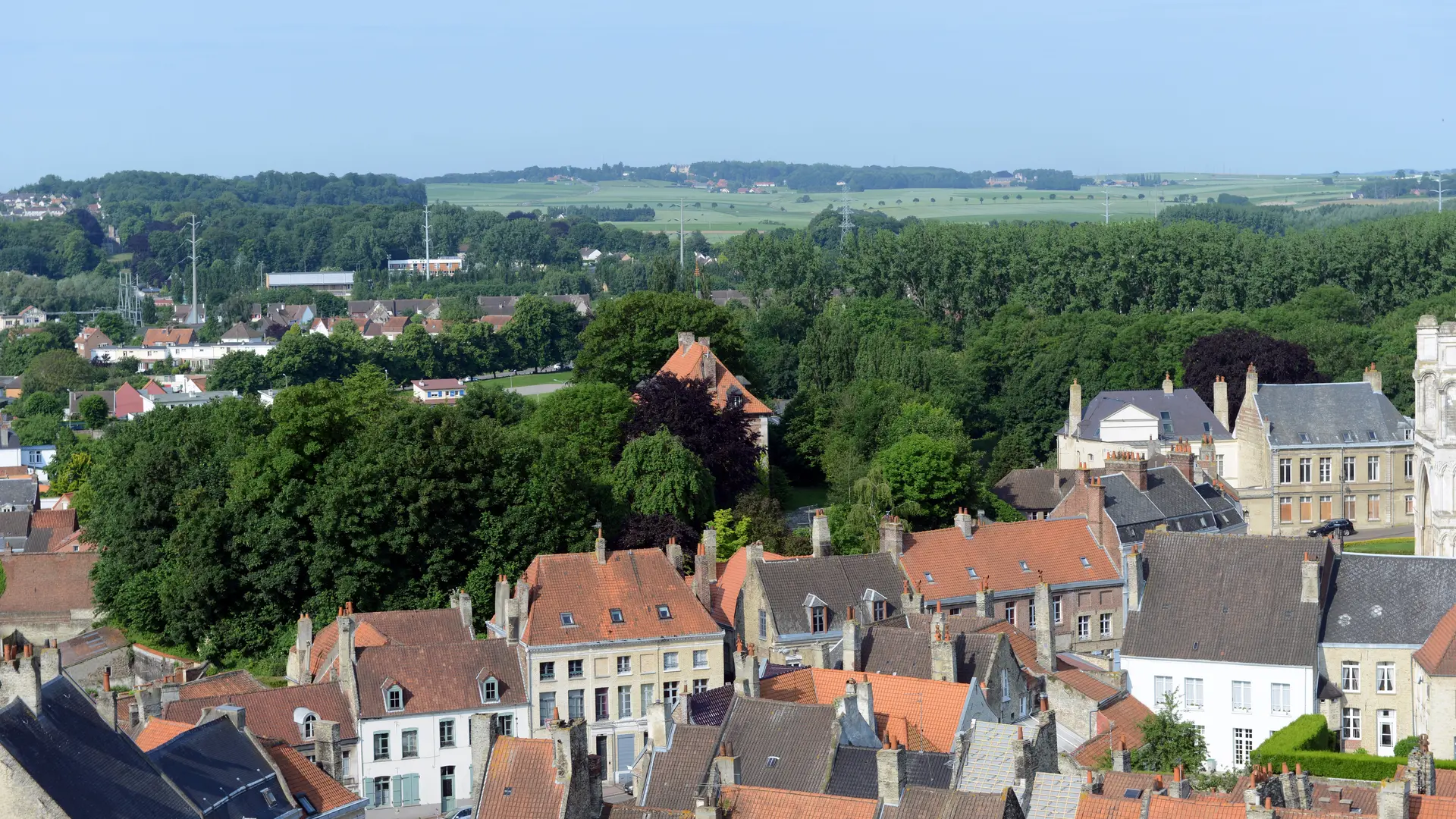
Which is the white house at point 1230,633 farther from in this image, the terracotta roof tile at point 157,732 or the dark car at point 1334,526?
the terracotta roof tile at point 157,732

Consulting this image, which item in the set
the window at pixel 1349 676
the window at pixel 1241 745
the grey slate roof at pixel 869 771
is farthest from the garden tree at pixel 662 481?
the grey slate roof at pixel 869 771

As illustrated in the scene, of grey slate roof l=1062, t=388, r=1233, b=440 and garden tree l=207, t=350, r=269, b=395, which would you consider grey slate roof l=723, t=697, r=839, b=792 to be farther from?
garden tree l=207, t=350, r=269, b=395

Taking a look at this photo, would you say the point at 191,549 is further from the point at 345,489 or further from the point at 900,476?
the point at 900,476

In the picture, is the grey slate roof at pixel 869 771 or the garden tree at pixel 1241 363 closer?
the grey slate roof at pixel 869 771

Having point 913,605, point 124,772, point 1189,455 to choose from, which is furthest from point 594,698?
point 1189,455

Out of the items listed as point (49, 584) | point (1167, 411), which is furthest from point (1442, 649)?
point (49, 584)
